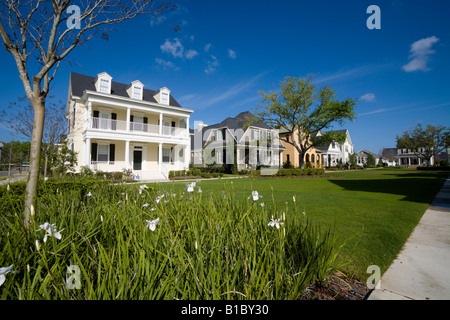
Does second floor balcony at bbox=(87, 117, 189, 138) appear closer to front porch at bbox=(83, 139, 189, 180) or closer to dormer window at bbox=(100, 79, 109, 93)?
front porch at bbox=(83, 139, 189, 180)

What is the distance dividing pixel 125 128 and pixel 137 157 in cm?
322

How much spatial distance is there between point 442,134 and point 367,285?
170ft

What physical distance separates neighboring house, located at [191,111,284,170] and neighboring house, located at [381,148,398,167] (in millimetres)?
63681

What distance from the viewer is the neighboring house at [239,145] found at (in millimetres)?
27578

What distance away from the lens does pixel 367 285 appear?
225cm

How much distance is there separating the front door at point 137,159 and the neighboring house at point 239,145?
368 inches

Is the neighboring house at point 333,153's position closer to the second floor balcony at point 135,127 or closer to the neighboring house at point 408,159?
the neighboring house at point 408,159

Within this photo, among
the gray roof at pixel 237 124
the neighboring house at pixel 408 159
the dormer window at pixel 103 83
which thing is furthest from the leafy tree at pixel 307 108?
the neighboring house at pixel 408 159

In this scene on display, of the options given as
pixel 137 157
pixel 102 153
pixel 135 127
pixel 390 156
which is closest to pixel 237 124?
pixel 135 127

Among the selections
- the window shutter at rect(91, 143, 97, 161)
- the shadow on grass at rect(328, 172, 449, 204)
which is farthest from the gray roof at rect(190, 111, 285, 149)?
the window shutter at rect(91, 143, 97, 161)

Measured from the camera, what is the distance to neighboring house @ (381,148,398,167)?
7312 centimetres

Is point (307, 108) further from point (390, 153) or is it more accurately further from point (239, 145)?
point (390, 153)
